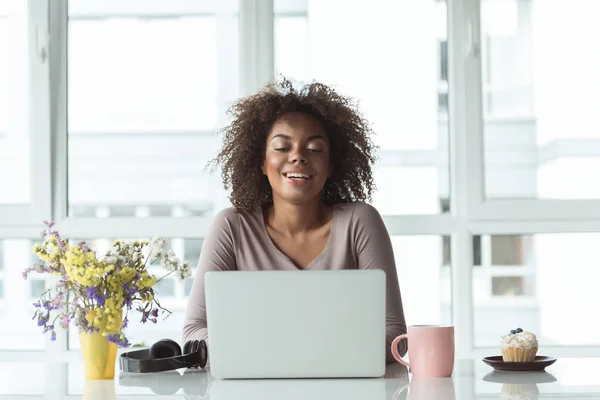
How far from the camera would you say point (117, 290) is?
1.57 metres

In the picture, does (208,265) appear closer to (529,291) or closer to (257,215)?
(257,215)

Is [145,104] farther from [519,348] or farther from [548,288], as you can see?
[519,348]

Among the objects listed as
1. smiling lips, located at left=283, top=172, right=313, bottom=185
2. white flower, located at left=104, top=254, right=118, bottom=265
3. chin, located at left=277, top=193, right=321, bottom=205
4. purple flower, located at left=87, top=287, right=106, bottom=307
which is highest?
smiling lips, located at left=283, top=172, right=313, bottom=185

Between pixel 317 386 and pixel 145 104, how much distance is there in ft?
7.16

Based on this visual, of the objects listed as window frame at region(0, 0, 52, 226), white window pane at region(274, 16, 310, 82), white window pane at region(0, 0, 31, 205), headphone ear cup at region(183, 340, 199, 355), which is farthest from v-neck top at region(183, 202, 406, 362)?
white window pane at region(0, 0, 31, 205)

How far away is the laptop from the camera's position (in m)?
1.43

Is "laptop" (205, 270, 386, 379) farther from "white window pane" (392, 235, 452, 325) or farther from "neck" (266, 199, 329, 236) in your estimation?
"white window pane" (392, 235, 452, 325)

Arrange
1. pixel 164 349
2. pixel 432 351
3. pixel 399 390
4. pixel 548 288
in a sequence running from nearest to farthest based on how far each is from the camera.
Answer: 1. pixel 399 390
2. pixel 432 351
3. pixel 164 349
4. pixel 548 288

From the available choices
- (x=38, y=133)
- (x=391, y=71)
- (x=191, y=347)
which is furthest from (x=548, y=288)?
(x=38, y=133)

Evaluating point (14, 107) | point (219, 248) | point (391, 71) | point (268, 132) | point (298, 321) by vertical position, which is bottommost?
point (298, 321)

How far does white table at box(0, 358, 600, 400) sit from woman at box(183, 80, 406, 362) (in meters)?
0.70

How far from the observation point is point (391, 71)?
3301 mm

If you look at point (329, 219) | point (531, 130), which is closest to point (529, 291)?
point (531, 130)

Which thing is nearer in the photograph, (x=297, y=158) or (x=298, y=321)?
(x=298, y=321)
